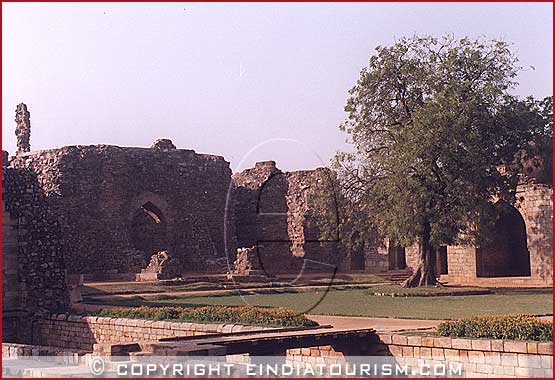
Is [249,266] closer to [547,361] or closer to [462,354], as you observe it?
[462,354]

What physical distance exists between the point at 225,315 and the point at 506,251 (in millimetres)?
17482

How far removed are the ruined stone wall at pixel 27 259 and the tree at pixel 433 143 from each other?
29.8 ft

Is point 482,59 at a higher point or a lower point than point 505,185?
higher

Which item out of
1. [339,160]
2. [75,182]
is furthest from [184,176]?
[339,160]

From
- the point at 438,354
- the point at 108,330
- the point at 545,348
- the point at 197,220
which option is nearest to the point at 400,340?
the point at 438,354

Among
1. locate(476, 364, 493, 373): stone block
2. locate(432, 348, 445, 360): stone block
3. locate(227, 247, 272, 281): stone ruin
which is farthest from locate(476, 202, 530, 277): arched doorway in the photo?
locate(476, 364, 493, 373): stone block

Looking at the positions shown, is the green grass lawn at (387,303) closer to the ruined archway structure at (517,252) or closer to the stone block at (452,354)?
the ruined archway structure at (517,252)

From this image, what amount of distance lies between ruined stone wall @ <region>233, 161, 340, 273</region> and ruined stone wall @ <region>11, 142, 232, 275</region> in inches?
86.5

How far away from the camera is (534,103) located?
24.1m

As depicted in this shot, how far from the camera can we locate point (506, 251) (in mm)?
29906

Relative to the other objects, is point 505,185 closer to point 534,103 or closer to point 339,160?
point 534,103

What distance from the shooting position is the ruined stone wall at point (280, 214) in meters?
34.9

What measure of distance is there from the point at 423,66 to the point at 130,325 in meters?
12.6

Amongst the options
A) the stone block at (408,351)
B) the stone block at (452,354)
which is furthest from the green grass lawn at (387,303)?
the stone block at (452,354)
